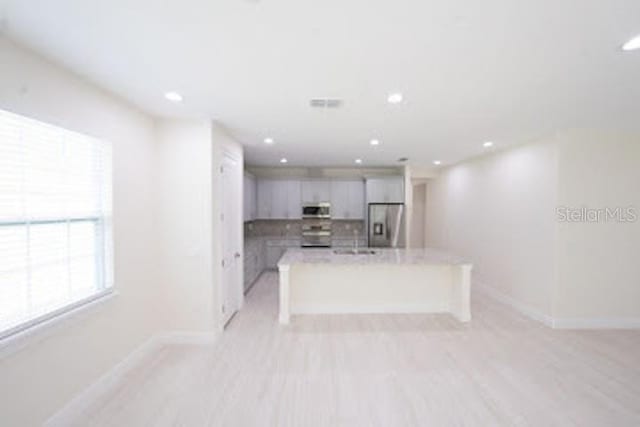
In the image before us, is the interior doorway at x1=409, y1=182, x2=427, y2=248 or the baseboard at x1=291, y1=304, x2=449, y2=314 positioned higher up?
the interior doorway at x1=409, y1=182, x2=427, y2=248

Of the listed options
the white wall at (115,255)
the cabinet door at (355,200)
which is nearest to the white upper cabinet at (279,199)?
the cabinet door at (355,200)

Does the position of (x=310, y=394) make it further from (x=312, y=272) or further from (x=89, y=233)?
(x=89, y=233)

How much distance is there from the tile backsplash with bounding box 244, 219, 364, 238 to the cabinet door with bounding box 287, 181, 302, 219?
14.5 inches

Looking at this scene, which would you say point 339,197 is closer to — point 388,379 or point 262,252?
point 262,252

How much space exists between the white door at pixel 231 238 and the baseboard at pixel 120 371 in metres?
0.43

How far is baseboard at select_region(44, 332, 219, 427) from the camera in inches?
83.0

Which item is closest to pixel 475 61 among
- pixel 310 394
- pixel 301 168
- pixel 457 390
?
pixel 457 390

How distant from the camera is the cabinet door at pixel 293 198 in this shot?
6.84 m

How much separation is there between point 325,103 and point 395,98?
0.65 metres

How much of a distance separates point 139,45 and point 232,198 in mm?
2510

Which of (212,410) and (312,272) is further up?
(312,272)

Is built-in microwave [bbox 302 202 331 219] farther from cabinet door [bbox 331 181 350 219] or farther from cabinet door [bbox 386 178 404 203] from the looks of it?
cabinet door [bbox 386 178 404 203]

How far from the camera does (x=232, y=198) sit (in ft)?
13.6

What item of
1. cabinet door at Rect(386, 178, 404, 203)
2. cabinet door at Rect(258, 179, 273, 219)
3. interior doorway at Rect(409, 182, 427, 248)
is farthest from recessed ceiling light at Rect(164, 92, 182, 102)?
interior doorway at Rect(409, 182, 427, 248)
